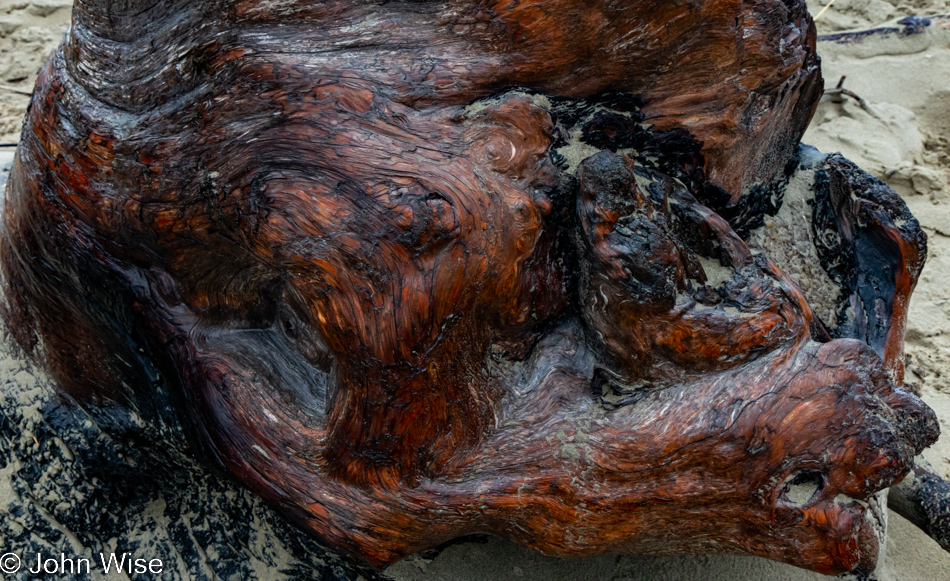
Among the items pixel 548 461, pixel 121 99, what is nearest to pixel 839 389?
pixel 548 461

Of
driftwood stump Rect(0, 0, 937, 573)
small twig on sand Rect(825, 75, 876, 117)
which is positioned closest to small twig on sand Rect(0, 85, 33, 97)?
driftwood stump Rect(0, 0, 937, 573)

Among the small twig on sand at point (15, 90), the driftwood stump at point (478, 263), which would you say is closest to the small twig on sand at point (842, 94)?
the driftwood stump at point (478, 263)

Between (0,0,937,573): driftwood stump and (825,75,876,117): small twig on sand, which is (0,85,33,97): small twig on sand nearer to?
(0,0,937,573): driftwood stump

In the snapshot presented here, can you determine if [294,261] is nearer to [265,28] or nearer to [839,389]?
[265,28]

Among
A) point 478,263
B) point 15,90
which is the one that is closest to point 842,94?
point 478,263

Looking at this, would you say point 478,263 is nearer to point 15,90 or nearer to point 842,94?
point 842,94

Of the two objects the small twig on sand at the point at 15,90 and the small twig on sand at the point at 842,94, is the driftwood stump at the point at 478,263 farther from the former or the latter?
the small twig on sand at the point at 15,90
